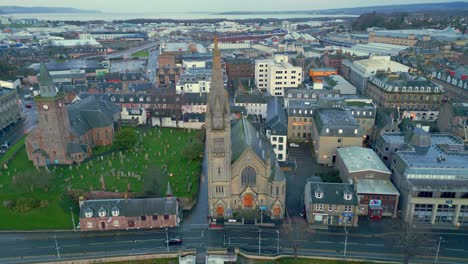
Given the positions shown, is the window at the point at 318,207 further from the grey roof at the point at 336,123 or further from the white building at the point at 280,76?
the white building at the point at 280,76

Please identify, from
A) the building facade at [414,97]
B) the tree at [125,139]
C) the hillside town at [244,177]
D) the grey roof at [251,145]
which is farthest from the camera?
the building facade at [414,97]

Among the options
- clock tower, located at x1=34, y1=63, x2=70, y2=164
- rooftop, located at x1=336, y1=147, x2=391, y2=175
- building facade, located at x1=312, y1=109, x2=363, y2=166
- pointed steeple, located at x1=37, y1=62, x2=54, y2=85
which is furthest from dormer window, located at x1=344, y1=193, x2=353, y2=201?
pointed steeple, located at x1=37, y1=62, x2=54, y2=85

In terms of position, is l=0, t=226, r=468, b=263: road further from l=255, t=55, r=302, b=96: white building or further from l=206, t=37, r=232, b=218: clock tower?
l=255, t=55, r=302, b=96: white building

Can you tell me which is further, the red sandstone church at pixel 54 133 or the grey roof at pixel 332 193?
the red sandstone church at pixel 54 133

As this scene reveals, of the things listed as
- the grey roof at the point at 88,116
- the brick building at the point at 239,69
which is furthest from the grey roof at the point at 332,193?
the brick building at the point at 239,69

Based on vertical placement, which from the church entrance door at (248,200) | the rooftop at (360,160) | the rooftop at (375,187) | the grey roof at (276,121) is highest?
the grey roof at (276,121)

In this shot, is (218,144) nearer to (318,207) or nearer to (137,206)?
(137,206)
